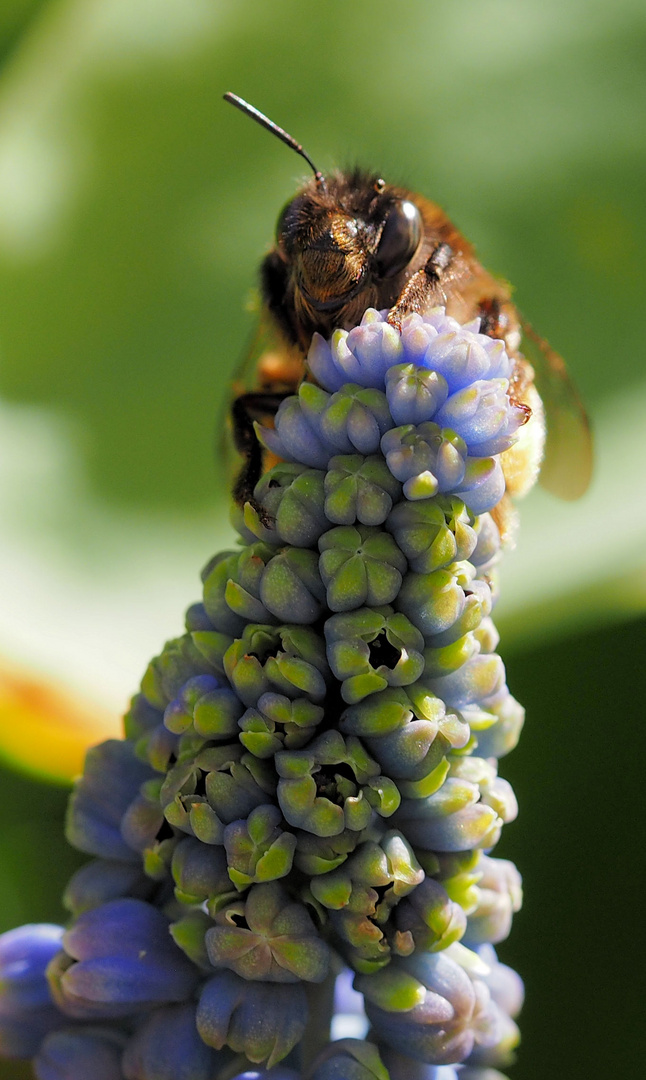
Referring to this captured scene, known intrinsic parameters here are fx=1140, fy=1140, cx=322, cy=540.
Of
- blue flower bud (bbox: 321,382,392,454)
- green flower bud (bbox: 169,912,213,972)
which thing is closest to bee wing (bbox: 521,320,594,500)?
blue flower bud (bbox: 321,382,392,454)

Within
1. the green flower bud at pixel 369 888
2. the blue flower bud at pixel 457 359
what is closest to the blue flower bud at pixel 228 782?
the green flower bud at pixel 369 888

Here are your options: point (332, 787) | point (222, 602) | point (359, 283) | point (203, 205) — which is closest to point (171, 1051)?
point (332, 787)

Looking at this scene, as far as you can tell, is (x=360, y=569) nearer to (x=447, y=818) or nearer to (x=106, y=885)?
(x=447, y=818)

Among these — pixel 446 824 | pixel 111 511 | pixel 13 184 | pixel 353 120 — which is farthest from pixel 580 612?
pixel 13 184

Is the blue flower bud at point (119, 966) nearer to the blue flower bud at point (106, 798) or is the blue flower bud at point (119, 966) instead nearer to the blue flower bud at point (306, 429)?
the blue flower bud at point (106, 798)

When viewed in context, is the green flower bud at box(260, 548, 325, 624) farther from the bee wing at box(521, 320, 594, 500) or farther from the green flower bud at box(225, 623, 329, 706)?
the bee wing at box(521, 320, 594, 500)
